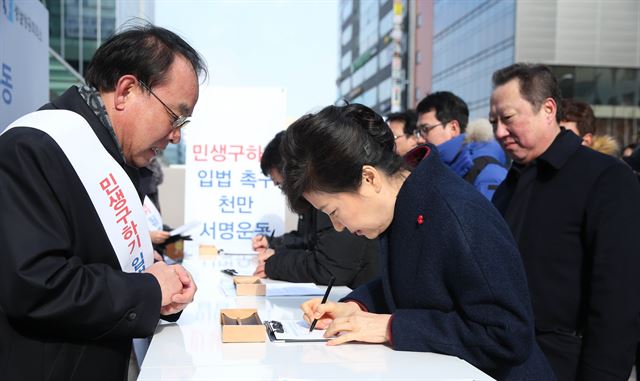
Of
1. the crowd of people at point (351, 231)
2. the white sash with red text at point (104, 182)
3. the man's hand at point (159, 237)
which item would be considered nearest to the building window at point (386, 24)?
the man's hand at point (159, 237)

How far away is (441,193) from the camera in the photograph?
1395 mm

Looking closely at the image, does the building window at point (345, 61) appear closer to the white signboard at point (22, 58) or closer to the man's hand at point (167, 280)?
the white signboard at point (22, 58)

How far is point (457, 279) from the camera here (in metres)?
1.34

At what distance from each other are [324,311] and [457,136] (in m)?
2.54

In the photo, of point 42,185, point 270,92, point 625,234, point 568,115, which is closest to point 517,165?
point 625,234

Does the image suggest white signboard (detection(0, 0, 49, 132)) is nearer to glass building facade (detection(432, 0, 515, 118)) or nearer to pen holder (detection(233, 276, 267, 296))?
pen holder (detection(233, 276, 267, 296))

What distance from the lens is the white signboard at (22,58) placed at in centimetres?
288

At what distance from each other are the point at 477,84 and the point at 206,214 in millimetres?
23252

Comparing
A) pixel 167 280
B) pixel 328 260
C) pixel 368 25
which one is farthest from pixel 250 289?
pixel 368 25

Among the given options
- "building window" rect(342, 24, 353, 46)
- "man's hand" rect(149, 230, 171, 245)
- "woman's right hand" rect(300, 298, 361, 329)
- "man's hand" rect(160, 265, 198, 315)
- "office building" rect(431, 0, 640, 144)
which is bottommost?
"man's hand" rect(149, 230, 171, 245)

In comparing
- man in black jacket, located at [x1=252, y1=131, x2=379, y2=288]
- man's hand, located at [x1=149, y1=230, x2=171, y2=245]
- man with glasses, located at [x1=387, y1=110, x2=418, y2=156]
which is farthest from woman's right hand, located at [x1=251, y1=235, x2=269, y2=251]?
man with glasses, located at [x1=387, y1=110, x2=418, y2=156]

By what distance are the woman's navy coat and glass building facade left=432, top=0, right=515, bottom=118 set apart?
71.9ft

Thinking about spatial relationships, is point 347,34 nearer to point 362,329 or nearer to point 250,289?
point 250,289

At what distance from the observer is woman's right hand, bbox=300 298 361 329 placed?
1636mm
